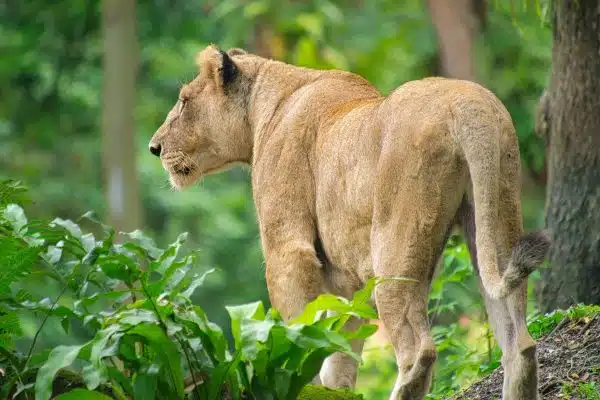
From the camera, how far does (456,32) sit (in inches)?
575

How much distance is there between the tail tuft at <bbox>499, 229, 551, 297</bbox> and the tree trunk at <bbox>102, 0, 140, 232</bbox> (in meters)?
13.0

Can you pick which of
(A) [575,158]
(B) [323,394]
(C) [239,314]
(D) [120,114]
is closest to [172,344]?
(C) [239,314]

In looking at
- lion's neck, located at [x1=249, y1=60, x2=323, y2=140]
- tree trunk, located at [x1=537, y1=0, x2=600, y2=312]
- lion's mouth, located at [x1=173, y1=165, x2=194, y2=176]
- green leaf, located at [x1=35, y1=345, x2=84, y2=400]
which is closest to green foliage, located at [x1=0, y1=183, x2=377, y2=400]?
green leaf, located at [x1=35, y1=345, x2=84, y2=400]

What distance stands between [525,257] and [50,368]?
6.31ft

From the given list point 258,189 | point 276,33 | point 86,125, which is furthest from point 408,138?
point 86,125

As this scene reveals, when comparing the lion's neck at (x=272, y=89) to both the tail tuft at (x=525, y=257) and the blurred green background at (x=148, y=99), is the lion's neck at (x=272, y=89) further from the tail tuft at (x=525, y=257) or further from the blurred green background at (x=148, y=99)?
the blurred green background at (x=148, y=99)

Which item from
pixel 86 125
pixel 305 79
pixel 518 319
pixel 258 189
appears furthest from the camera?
pixel 86 125

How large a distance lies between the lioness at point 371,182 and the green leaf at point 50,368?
1.58 meters

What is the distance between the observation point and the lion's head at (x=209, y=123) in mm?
7980

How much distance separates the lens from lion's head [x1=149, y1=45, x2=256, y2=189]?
798 centimetres

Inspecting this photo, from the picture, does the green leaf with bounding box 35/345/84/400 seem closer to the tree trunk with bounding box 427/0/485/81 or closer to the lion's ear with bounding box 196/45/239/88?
the lion's ear with bounding box 196/45/239/88

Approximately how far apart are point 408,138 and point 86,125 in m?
19.3

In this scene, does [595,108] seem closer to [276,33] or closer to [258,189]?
[258,189]

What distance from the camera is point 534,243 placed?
5355 mm
